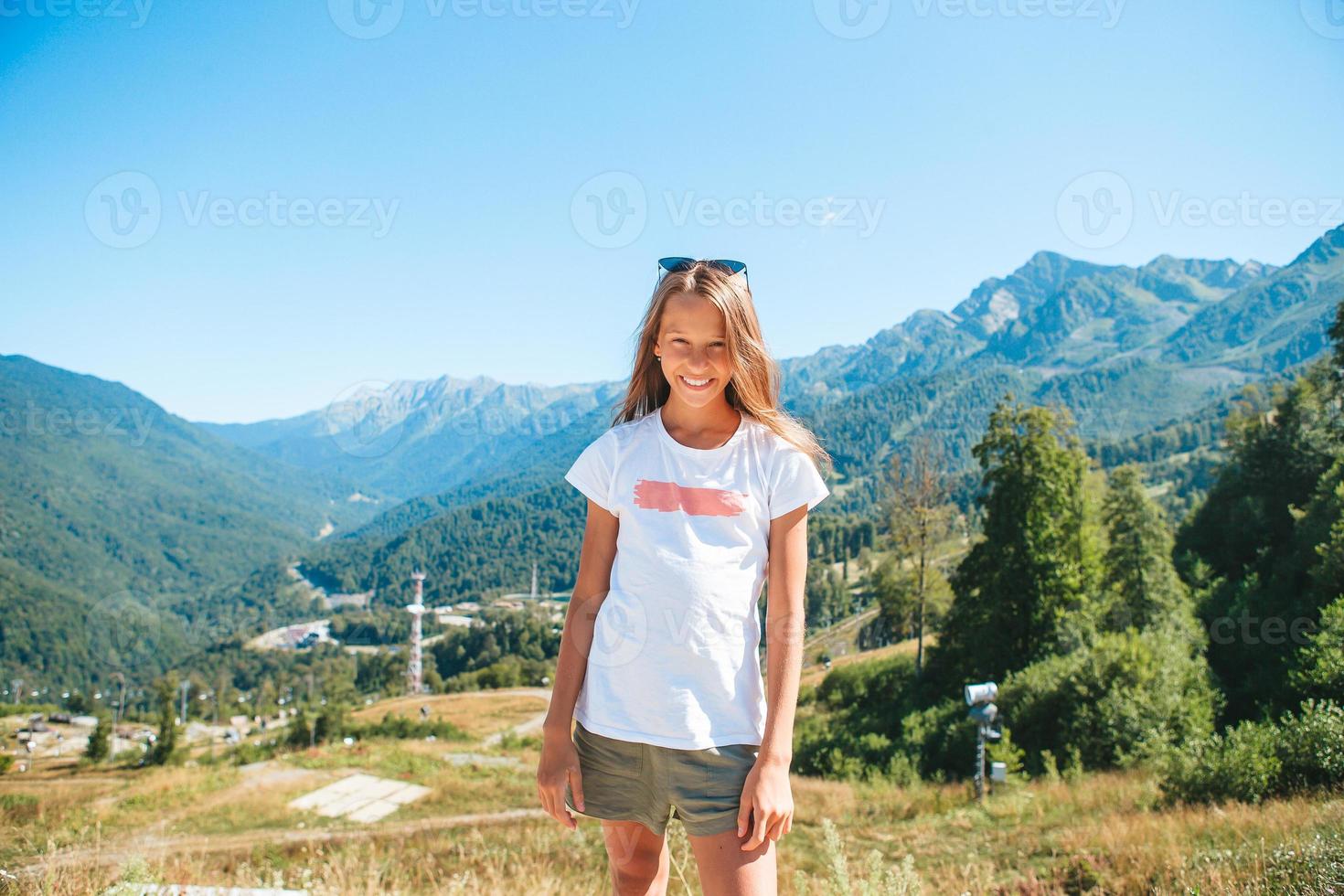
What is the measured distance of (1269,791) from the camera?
703 cm

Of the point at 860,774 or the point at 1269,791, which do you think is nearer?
the point at 1269,791

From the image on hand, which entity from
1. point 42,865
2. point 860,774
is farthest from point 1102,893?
point 860,774

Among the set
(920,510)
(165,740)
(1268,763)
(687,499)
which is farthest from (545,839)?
(165,740)

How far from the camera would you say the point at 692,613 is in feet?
6.86

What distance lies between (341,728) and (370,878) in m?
42.6

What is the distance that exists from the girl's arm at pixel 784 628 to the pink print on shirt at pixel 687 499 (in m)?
0.16

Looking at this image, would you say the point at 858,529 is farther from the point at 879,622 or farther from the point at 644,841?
the point at 644,841

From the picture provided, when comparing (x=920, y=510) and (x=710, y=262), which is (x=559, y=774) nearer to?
(x=710, y=262)

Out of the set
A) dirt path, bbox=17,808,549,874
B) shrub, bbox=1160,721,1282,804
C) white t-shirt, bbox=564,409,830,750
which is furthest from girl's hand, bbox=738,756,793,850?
dirt path, bbox=17,808,549,874

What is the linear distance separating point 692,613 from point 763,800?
52 centimetres

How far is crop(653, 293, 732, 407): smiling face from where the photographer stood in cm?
226

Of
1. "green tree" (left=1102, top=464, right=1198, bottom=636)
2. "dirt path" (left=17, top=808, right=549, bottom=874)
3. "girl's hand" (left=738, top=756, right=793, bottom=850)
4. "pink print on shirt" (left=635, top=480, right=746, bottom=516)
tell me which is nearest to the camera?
"girl's hand" (left=738, top=756, right=793, bottom=850)

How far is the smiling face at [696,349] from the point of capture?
7.40 ft

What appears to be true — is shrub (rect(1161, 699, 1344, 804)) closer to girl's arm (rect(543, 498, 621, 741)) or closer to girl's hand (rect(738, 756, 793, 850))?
girl's hand (rect(738, 756, 793, 850))
